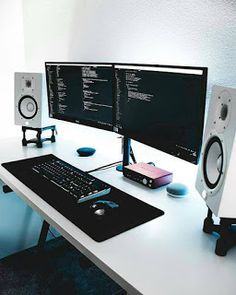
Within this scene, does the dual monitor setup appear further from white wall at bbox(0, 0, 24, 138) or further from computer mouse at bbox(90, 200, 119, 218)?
white wall at bbox(0, 0, 24, 138)

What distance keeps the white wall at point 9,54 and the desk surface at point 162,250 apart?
950 mm

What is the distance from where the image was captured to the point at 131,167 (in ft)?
4.42

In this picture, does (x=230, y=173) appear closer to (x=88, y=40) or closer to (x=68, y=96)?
(x=68, y=96)

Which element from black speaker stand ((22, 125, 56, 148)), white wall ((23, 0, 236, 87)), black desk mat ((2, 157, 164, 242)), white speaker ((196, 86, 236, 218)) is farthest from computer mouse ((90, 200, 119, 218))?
black speaker stand ((22, 125, 56, 148))

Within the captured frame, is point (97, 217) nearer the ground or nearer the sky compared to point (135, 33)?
A: nearer the ground

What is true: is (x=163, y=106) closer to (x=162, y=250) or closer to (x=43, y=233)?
(x=162, y=250)

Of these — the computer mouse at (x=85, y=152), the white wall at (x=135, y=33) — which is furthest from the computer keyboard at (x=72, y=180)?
the white wall at (x=135, y=33)

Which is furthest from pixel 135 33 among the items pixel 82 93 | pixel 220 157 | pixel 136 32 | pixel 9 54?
pixel 9 54

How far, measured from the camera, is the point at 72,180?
1256mm

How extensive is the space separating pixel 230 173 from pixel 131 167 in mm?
580

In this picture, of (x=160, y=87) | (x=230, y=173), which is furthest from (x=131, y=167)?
(x=230, y=173)

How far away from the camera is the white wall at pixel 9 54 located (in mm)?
2031

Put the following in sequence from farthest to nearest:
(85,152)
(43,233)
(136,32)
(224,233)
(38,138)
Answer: (43,233), (38,138), (85,152), (136,32), (224,233)

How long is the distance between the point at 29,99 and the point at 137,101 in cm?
78
